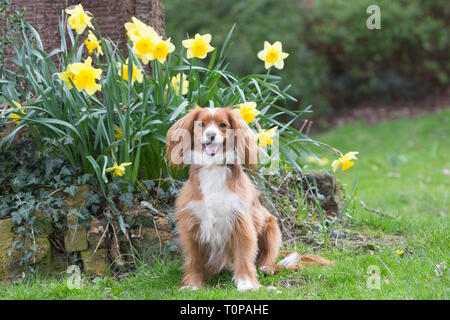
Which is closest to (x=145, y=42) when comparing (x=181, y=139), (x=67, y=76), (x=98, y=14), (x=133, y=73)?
(x=133, y=73)

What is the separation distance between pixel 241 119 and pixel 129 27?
995 millimetres

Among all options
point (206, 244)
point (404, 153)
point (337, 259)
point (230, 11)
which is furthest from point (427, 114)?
point (206, 244)

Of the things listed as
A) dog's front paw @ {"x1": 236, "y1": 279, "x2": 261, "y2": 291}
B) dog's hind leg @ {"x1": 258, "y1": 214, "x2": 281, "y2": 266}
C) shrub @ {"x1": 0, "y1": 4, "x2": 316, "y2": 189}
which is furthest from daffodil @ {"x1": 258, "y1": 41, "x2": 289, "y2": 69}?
dog's front paw @ {"x1": 236, "y1": 279, "x2": 261, "y2": 291}

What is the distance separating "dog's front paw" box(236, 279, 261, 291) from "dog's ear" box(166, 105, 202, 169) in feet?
2.63

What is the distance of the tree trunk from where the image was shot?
420 cm

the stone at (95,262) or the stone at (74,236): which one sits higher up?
the stone at (74,236)

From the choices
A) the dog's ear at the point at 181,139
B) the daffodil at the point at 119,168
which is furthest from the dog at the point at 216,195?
the daffodil at the point at 119,168

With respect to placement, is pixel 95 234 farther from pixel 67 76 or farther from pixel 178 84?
pixel 178 84

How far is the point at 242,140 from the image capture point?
10.7 feet

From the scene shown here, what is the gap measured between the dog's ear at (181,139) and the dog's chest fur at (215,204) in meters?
0.17

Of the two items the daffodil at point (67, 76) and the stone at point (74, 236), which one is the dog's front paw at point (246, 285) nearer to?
the stone at point (74, 236)

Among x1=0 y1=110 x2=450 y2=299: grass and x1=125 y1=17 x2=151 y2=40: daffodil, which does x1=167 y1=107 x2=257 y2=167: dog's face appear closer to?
x1=125 y1=17 x2=151 y2=40: daffodil

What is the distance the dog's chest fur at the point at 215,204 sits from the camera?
3246 mm

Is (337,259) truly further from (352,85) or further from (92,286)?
(352,85)
